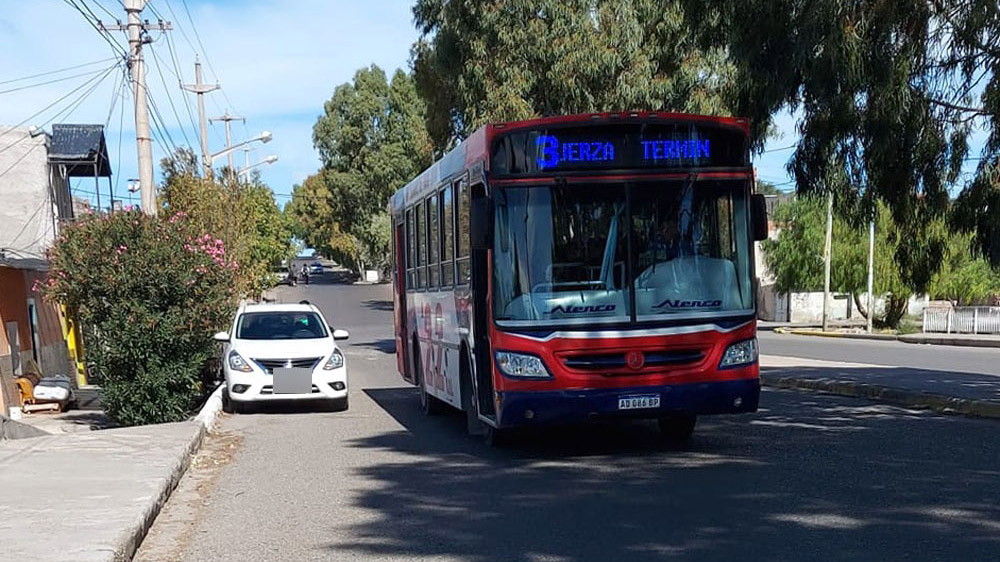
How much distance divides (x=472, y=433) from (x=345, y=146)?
63511mm

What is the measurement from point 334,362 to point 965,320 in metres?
36.6

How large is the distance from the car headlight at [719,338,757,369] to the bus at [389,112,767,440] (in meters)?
0.01

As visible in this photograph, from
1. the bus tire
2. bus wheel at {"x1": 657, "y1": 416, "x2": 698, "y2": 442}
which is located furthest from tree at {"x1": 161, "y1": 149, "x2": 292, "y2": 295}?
bus wheel at {"x1": 657, "y1": 416, "x2": 698, "y2": 442}

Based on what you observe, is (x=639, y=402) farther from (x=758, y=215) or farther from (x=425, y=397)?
(x=425, y=397)

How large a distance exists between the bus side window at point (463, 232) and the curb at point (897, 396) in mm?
6723

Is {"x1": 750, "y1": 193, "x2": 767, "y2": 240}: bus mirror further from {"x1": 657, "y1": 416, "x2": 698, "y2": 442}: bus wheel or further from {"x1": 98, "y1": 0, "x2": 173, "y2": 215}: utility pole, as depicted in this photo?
{"x1": 98, "y1": 0, "x2": 173, "y2": 215}: utility pole

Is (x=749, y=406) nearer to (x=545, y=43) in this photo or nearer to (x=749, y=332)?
(x=749, y=332)

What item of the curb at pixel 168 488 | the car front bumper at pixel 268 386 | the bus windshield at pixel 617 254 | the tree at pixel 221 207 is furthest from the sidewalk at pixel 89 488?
the tree at pixel 221 207

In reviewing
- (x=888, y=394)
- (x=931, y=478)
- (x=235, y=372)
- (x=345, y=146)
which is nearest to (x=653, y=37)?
(x=888, y=394)

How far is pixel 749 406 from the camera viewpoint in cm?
1013

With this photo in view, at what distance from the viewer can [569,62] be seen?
26.0m

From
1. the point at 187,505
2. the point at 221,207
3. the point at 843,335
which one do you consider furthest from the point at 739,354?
the point at 843,335

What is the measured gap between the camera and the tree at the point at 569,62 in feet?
83.7

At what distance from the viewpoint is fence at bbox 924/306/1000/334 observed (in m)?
44.7
